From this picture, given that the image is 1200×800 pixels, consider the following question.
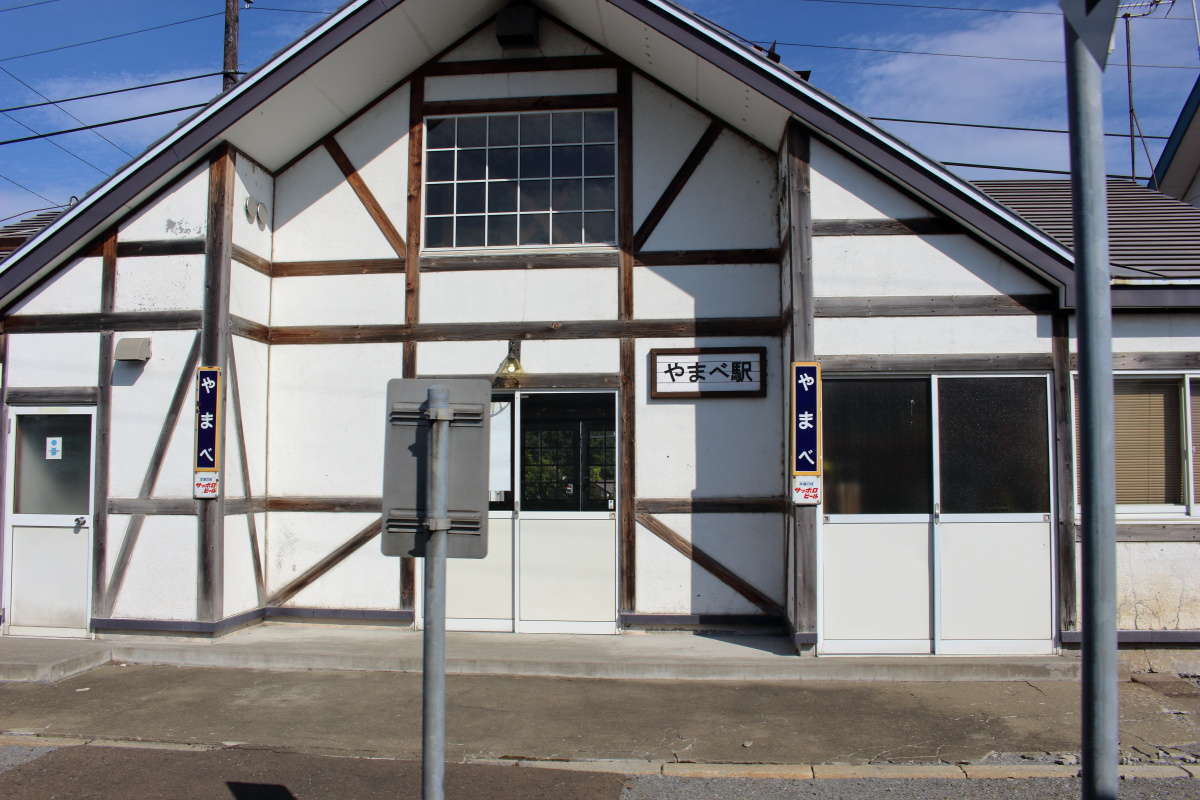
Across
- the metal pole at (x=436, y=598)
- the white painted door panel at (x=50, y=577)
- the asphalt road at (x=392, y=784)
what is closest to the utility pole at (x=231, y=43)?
the white painted door panel at (x=50, y=577)

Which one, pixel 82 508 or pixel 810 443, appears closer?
pixel 810 443

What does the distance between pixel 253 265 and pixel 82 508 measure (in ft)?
9.28

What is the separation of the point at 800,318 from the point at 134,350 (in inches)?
240

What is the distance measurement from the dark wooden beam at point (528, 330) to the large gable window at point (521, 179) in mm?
894

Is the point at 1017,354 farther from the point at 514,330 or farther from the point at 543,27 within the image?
the point at 543,27

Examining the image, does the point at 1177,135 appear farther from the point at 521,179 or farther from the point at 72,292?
the point at 72,292

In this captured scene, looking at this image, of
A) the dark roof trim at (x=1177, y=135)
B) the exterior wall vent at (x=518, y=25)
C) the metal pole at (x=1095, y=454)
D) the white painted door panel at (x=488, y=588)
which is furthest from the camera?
the dark roof trim at (x=1177, y=135)

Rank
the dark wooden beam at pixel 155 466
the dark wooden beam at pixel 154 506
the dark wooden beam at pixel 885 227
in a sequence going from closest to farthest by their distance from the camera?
1. the dark wooden beam at pixel 885 227
2. the dark wooden beam at pixel 154 506
3. the dark wooden beam at pixel 155 466

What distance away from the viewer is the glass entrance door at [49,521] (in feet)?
30.0

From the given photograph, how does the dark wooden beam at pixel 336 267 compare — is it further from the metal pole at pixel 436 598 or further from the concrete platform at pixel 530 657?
the metal pole at pixel 436 598

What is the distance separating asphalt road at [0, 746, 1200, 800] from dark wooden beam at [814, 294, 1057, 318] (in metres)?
3.96

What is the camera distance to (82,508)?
926 cm

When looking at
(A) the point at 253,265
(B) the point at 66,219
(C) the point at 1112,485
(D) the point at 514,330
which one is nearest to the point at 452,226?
(D) the point at 514,330

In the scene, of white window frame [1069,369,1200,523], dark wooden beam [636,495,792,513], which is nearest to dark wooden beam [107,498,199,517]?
dark wooden beam [636,495,792,513]
